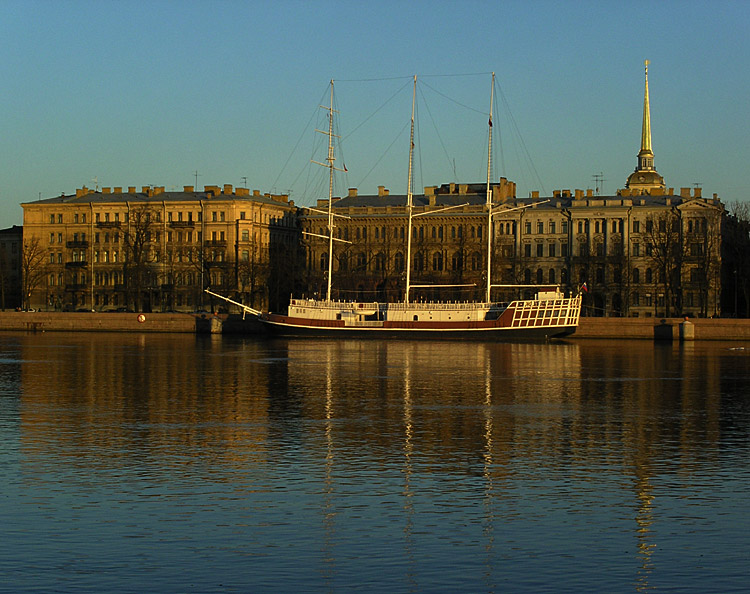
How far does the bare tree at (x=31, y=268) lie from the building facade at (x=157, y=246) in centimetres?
27

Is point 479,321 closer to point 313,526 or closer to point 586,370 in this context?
point 586,370

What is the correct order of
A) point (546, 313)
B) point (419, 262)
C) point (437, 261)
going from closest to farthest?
point (546, 313) < point (419, 262) < point (437, 261)

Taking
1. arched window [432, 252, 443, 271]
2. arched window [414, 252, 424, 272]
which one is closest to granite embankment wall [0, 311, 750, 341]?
arched window [414, 252, 424, 272]

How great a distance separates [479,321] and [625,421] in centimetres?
5944

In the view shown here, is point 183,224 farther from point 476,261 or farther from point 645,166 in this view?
point 645,166

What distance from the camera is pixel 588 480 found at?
2231cm

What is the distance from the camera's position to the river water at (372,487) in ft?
51.6

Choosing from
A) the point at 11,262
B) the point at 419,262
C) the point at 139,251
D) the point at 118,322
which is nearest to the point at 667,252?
the point at 419,262

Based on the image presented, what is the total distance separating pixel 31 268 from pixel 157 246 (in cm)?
1360

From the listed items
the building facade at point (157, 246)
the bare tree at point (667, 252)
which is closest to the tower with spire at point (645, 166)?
the bare tree at point (667, 252)

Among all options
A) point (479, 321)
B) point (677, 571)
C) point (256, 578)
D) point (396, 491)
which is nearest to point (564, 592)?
point (677, 571)

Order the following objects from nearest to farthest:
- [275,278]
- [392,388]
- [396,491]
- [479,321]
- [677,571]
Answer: [677,571], [396,491], [392,388], [479,321], [275,278]

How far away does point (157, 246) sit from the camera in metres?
132

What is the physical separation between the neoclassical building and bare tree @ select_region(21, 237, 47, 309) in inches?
1160
